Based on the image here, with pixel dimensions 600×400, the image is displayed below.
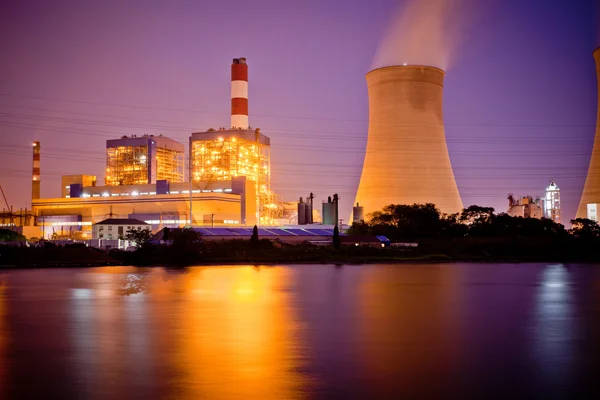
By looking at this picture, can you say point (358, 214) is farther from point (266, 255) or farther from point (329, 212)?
point (266, 255)

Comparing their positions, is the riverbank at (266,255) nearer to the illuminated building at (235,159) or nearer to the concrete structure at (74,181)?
the illuminated building at (235,159)

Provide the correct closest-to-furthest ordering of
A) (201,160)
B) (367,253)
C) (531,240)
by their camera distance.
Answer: (367,253) → (531,240) → (201,160)

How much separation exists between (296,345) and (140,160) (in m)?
47.4

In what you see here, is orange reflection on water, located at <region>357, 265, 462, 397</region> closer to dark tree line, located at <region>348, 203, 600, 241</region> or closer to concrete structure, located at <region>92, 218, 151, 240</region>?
dark tree line, located at <region>348, 203, 600, 241</region>

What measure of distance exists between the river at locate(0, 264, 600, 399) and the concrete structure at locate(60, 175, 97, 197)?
1825 inches

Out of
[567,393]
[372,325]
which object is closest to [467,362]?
[567,393]

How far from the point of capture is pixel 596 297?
480 inches

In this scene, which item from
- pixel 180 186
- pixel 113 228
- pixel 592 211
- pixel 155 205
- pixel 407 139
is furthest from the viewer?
pixel 180 186

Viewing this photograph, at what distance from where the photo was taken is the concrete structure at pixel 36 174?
51431mm

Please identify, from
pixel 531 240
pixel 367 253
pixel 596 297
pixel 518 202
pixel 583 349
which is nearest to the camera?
pixel 583 349

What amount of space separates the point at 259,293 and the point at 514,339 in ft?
20.7

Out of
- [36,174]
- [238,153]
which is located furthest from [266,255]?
[36,174]

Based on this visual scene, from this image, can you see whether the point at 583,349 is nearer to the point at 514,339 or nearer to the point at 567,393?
the point at 514,339

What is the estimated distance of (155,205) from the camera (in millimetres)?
48844
